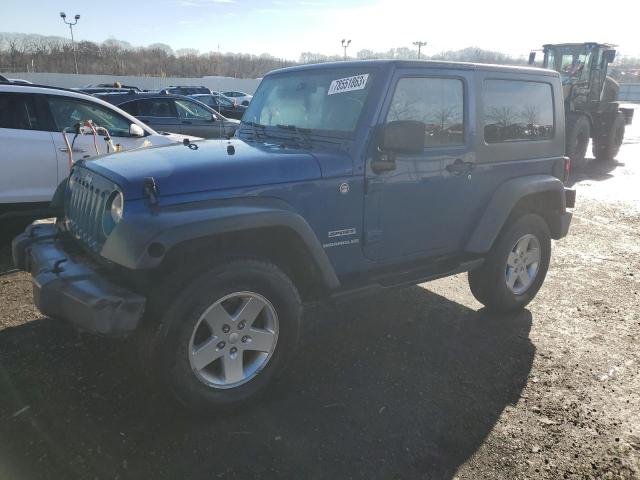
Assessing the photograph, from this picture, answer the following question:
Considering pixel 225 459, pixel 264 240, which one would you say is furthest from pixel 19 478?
pixel 264 240

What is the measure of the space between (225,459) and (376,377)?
1.23 metres

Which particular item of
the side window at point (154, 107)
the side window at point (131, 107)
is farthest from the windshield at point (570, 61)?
the side window at point (131, 107)

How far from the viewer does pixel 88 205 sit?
122 inches

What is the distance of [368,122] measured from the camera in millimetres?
3285

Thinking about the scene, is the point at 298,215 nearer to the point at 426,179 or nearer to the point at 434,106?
the point at 426,179

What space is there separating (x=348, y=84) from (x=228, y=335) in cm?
188

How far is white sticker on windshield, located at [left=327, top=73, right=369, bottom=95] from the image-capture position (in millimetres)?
3418

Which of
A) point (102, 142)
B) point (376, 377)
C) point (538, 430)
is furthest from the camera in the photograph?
point (102, 142)

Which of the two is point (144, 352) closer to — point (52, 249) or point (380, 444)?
point (52, 249)

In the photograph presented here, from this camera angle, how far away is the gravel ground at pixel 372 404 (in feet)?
8.52

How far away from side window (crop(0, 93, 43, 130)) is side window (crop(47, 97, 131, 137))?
20cm

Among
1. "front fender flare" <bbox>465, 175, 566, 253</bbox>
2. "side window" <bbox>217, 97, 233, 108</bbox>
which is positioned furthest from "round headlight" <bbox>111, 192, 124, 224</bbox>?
"side window" <bbox>217, 97, 233, 108</bbox>

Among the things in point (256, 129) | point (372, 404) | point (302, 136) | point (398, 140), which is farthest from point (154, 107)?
point (372, 404)

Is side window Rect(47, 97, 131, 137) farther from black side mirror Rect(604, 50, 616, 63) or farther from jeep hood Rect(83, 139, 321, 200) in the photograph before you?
black side mirror Rect(604, 50, 616, 63)
